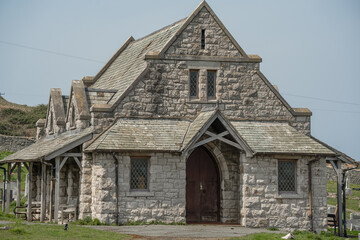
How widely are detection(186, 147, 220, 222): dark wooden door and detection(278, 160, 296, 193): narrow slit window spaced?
2459 mm

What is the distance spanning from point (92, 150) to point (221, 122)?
4.73 meters

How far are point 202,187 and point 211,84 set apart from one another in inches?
157

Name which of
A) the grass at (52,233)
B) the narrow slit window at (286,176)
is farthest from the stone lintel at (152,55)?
the grass at (52,233)

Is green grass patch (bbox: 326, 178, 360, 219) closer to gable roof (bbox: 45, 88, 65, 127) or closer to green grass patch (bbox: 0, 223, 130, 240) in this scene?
gable roof (bbox: 45, 88, 65, 127)

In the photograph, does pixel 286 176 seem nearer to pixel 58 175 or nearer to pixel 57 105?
pixel 58 175

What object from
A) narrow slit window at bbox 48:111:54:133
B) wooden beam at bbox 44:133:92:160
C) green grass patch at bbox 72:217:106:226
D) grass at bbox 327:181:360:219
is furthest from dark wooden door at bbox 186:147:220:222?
grass at bbox 327:181:360:219

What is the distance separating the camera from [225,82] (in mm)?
28281

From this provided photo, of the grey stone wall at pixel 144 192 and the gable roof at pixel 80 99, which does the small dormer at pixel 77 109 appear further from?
the grey stone wall at pixel 144 192

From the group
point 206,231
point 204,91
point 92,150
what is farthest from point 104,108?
point 206,231

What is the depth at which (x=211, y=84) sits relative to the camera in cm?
2842

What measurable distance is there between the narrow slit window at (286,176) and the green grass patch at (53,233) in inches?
304

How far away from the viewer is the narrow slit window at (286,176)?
1075 inches

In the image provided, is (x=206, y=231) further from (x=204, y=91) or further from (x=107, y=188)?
(x=204, y=91)

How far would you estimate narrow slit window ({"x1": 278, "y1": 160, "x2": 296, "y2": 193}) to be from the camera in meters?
27.3
